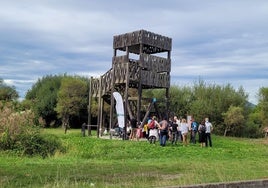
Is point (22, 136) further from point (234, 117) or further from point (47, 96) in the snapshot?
point (47, 96)

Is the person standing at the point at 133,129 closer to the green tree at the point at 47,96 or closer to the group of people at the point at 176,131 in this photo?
the group of people at the point at 176,131

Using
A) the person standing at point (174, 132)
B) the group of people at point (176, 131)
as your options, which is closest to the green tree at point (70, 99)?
the group of people at point (176, 131)

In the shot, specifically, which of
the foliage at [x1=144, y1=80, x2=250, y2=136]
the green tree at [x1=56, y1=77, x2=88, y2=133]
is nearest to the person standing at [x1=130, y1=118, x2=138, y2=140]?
the foliage at [x1=144, y1=80, x2=250, y2=136]

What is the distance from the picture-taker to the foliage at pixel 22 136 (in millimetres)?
18516

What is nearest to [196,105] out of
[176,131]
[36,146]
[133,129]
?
[133,129]

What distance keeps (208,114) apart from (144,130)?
24156mm

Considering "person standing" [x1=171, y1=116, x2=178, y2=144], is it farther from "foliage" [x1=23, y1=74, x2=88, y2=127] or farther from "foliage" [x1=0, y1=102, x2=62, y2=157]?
"foliage" [x1=23, y1=74, x2=88, y2=127]

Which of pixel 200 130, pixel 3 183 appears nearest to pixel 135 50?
pixel 200 130

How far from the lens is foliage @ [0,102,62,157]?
1852 centimetres

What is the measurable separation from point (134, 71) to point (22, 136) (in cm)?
1441

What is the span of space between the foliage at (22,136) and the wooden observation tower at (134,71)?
11.9 meters

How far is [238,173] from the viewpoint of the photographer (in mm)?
12727

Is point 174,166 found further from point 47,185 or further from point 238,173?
point 47,185

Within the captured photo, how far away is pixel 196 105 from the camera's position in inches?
2066
